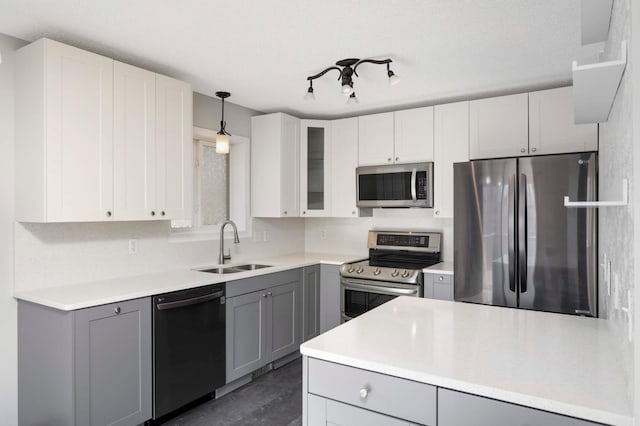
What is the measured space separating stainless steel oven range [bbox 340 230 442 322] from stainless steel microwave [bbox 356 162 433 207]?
431mm

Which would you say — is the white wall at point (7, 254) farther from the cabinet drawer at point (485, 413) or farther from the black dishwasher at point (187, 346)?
the cabinet drawer at point (485, 413)

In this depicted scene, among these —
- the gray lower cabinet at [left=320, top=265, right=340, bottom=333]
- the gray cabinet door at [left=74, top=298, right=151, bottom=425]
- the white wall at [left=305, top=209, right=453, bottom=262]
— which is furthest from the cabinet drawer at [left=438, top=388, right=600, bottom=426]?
the white wall at [left=305, top=209, right=453, bottom=262]

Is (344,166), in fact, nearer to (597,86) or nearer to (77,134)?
(77,134)

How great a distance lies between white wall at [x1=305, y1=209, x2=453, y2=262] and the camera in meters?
3.87

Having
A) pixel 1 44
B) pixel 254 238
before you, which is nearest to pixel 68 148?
pixel 1 44

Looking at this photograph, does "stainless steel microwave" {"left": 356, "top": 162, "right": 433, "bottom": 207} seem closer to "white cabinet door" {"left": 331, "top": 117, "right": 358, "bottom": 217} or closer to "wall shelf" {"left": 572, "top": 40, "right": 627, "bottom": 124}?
"white cabinet door" {"left": 331, "top": 117, "right": 358, "bottom": 217}

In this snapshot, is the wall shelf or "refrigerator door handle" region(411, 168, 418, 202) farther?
"refrigerator door handle" region(411, 168, 418, 202)

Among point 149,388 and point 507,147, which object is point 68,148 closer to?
point 149,388

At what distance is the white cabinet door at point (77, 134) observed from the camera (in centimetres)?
218

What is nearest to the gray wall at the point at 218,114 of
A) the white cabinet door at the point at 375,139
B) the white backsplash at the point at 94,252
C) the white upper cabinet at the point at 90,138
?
the white upper cabinet at the point at 90,138

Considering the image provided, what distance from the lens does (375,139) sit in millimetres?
3873

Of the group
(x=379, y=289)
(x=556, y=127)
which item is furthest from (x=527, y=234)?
(x=379, y=289)

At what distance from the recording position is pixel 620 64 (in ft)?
3.40

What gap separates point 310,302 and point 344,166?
1386 millimetres
